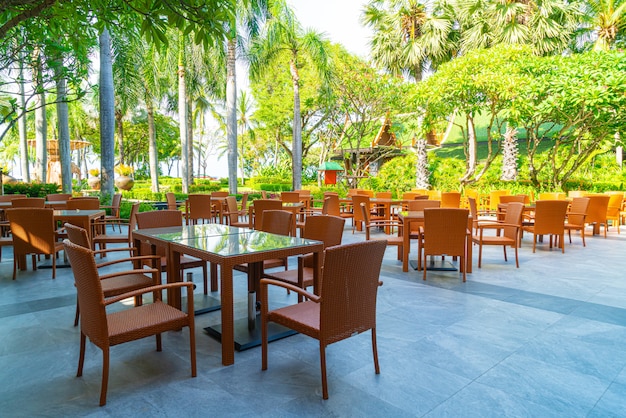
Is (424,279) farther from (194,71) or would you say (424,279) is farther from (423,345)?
(194,71)

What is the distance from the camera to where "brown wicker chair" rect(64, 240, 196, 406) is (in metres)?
2.28

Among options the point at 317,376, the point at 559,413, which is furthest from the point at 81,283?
the point at 559,413

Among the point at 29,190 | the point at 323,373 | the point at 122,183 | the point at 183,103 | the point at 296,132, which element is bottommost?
the point at 323,373

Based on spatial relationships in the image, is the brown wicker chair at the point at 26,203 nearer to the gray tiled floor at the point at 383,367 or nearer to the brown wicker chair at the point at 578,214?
the gray tiled floor at the point at 383,367

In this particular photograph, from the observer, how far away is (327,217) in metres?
3.84

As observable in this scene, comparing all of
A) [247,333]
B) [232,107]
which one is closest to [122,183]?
[232,107]

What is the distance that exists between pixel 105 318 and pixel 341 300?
1311 mm

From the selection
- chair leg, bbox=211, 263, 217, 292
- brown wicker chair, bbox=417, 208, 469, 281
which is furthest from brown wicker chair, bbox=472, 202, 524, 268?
chair leg, bbox=211, 263, 217, 292

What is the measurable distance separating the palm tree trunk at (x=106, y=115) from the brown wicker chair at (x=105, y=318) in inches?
354

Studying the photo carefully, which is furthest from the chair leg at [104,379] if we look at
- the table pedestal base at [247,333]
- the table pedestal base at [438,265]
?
the table pedestal base at [438,265]

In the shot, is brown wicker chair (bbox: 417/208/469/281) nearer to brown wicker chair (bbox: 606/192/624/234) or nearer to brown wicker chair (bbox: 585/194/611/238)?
brown wicker chair (bbox: 585/194/611/238)

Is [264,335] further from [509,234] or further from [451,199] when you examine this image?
[451,199]

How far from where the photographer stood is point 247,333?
3.34 m

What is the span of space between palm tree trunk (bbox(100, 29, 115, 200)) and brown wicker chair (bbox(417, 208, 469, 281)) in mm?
8601
